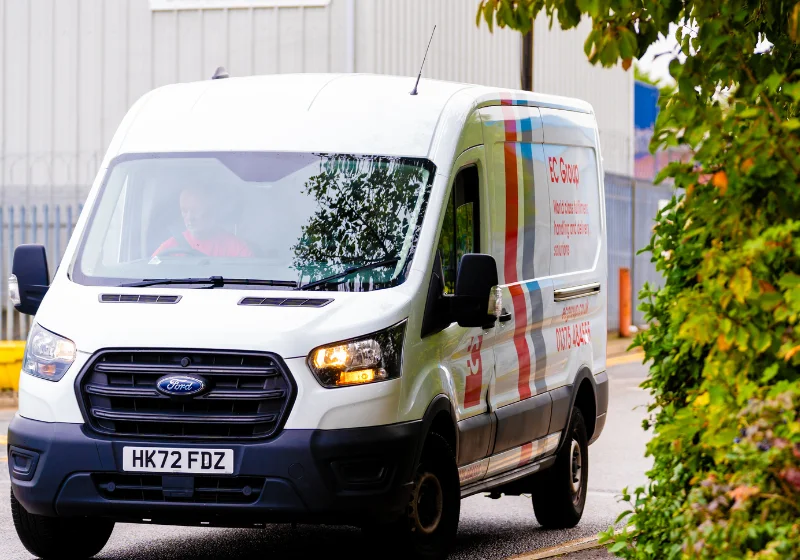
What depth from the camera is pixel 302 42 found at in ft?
73.9

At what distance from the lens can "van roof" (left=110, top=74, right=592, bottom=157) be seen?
7992 millimetres

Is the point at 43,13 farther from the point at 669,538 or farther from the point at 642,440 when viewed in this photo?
the point at 669,538

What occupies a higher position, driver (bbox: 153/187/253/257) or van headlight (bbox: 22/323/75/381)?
driver (bbox: 153/187/253/257)

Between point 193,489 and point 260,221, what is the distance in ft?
4.69

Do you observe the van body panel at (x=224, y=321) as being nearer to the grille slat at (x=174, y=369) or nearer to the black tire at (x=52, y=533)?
the grille slat at (x=174, y=369)

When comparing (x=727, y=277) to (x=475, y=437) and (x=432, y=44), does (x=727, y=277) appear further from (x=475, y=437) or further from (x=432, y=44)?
(x=432, y=44)

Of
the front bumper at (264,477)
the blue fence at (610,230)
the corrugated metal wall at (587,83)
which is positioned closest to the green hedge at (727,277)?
the front bumper at (264,477)

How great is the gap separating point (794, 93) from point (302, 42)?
18221 mm

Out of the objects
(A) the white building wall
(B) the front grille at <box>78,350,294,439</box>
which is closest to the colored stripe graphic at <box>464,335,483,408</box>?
(B) the front grille at <box>78,350,294,439</box>

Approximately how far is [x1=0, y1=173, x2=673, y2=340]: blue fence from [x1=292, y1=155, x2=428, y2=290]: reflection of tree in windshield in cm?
1310

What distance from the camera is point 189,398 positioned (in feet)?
23.0

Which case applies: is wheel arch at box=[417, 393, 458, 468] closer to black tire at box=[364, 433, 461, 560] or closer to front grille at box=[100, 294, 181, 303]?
black tire at box=[364, 433, 461, 560]

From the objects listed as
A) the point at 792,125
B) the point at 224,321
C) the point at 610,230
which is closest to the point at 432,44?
the point at 610,230

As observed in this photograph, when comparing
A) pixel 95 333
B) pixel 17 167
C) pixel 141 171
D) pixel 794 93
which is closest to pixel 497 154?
pixel 141 171
